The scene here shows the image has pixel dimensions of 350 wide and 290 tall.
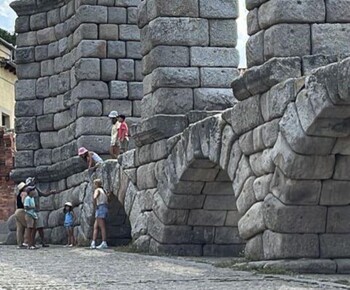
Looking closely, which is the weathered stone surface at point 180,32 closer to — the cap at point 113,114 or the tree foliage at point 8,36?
the cap at point 113,114

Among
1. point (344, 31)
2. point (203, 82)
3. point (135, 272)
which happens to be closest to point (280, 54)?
point (344, 31)

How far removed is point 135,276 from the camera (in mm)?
9922

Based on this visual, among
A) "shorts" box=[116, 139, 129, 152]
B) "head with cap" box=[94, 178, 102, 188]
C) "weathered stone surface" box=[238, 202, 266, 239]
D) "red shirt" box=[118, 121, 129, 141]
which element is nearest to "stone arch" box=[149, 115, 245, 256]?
"weathered stone surface" box=[238, 202, 266, 239]

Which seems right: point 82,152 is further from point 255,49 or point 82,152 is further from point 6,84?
point 6,84

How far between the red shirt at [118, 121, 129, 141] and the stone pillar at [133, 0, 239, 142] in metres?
3.27

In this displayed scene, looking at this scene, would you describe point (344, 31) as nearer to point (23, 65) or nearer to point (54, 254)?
point (54, 254)

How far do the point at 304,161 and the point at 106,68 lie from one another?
992 centimetres

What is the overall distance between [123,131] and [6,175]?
12.5 metres

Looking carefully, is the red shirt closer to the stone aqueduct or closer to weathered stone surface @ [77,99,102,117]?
the stone aqueduct

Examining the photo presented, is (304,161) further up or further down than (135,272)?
further up

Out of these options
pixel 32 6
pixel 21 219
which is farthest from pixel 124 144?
pixel 32 6

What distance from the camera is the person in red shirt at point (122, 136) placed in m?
17.4

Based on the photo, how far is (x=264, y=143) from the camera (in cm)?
1025

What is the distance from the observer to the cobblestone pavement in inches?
346
